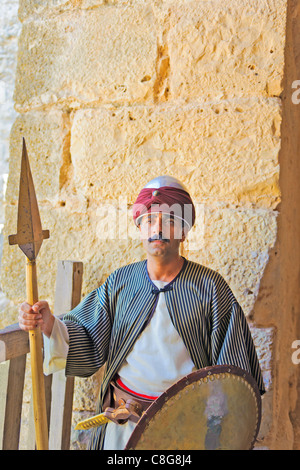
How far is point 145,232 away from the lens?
2.04 metres

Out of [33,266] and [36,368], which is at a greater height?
[33,266]

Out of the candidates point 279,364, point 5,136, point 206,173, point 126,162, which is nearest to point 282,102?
point 206,173

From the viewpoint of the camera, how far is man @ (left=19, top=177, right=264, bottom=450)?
194cm

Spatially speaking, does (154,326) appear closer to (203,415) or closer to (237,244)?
(203,415)

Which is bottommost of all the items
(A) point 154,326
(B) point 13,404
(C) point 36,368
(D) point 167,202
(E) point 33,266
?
(B) point 13,404

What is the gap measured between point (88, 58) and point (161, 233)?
117cm

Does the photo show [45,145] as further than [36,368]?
Yes

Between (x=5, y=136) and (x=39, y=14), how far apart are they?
35.2 inches

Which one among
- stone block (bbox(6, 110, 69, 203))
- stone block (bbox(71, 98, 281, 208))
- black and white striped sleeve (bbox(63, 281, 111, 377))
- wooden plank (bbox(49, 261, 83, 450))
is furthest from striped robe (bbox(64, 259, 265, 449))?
stone block (bbox(6, 110, 69, 203))

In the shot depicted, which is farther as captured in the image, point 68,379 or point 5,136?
point 5,136

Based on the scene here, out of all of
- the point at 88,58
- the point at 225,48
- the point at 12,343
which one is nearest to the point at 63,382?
the point at 12,343

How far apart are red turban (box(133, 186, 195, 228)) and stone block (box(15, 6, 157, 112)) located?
777mm

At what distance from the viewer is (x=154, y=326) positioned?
1989 millimetres
